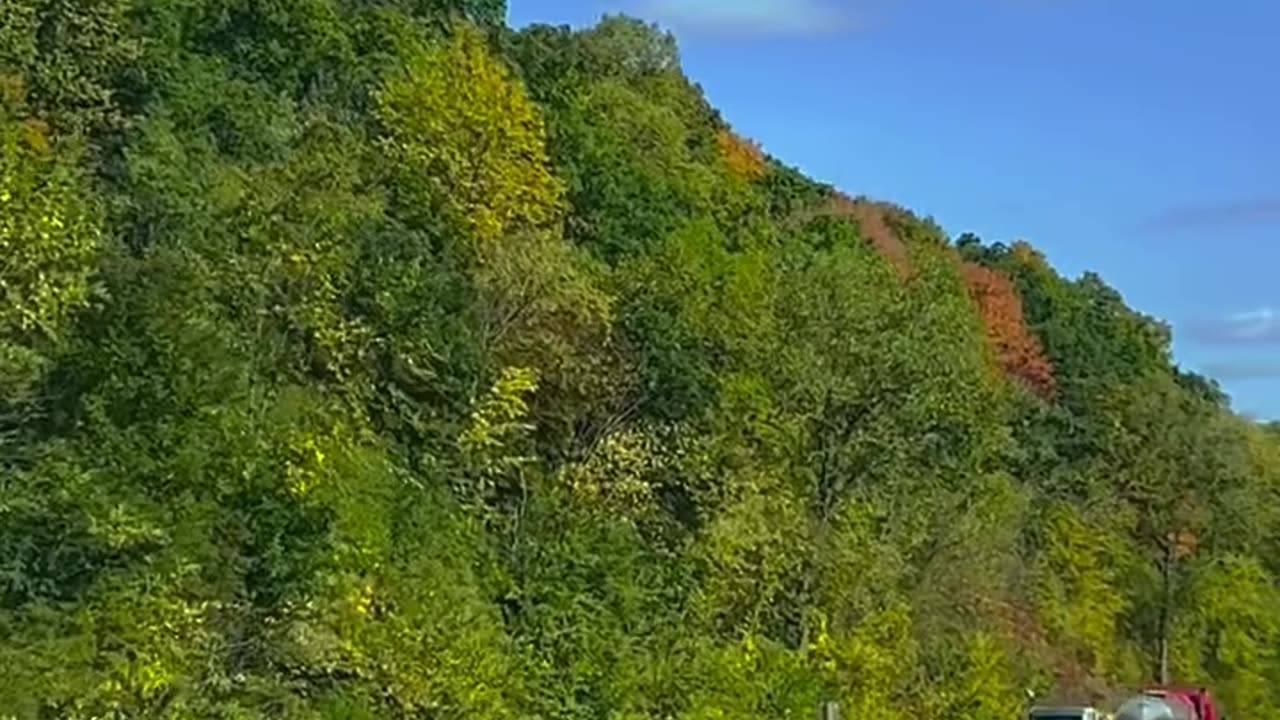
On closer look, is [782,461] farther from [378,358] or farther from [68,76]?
[68,76]

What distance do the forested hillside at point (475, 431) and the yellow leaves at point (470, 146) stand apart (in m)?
0.11

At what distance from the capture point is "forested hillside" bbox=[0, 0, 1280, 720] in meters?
36.1

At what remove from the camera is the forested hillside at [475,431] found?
3606 centimetres

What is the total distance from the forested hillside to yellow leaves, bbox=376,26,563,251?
0.36ft

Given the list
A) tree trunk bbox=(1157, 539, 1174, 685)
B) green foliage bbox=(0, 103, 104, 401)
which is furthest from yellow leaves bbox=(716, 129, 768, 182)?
green foliage bbox=(0, 103, 104, 401)

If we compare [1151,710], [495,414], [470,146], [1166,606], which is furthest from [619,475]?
[1166,606]

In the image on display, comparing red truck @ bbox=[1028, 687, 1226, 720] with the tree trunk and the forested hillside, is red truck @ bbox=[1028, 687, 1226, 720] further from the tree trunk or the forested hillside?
the tree trunk

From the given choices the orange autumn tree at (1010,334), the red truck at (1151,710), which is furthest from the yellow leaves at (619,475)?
the orange autumn tree at (1010,334)

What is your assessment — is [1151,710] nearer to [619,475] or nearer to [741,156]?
[619,475]

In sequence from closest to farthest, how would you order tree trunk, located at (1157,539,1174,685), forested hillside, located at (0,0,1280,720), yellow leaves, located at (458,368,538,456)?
forested hillside, located at (0,0,1280,720) < yellow leaves, located at (458,368,538,456) < tree trunk, located at (1157,539,1174,685)

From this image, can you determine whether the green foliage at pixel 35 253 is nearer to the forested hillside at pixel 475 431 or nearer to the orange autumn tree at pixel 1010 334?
the forested hillside at pixel 475 431

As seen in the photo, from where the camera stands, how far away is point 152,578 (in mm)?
34500

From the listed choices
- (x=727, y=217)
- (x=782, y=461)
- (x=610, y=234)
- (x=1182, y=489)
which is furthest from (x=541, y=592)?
(x=1182, y=489)

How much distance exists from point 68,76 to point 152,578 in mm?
25979
